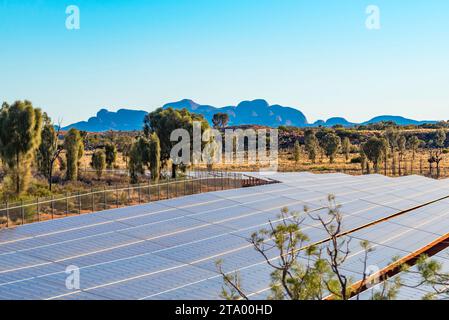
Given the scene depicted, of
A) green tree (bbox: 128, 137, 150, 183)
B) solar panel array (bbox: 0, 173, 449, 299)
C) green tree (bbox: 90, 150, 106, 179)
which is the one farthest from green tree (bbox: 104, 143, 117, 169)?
solar panel array (bbox: 0, 173, 449, 299)

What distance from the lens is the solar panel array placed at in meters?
20.1

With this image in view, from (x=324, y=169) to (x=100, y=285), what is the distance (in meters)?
74.8

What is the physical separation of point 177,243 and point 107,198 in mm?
18246

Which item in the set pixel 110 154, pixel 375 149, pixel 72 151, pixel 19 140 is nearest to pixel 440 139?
pixel 375 149

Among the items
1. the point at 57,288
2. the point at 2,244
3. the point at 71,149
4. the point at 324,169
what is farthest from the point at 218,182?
the point at 324,169

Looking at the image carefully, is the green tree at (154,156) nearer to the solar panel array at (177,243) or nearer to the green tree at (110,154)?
the solar panel array at (177,243)

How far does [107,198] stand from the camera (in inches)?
1698

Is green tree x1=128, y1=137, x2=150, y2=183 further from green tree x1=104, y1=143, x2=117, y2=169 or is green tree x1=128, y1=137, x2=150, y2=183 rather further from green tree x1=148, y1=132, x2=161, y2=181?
green tree x1=104, y1=143, x2=117, y2=169

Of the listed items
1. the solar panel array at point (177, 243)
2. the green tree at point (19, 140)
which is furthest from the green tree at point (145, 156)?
the solar panel array at point (177, 243)

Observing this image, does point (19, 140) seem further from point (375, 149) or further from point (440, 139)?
point (440, 139)

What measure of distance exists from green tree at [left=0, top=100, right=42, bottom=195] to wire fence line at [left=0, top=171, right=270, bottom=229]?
5.87m

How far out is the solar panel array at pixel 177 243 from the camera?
65.8ft

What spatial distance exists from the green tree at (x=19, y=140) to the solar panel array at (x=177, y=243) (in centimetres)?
1683
